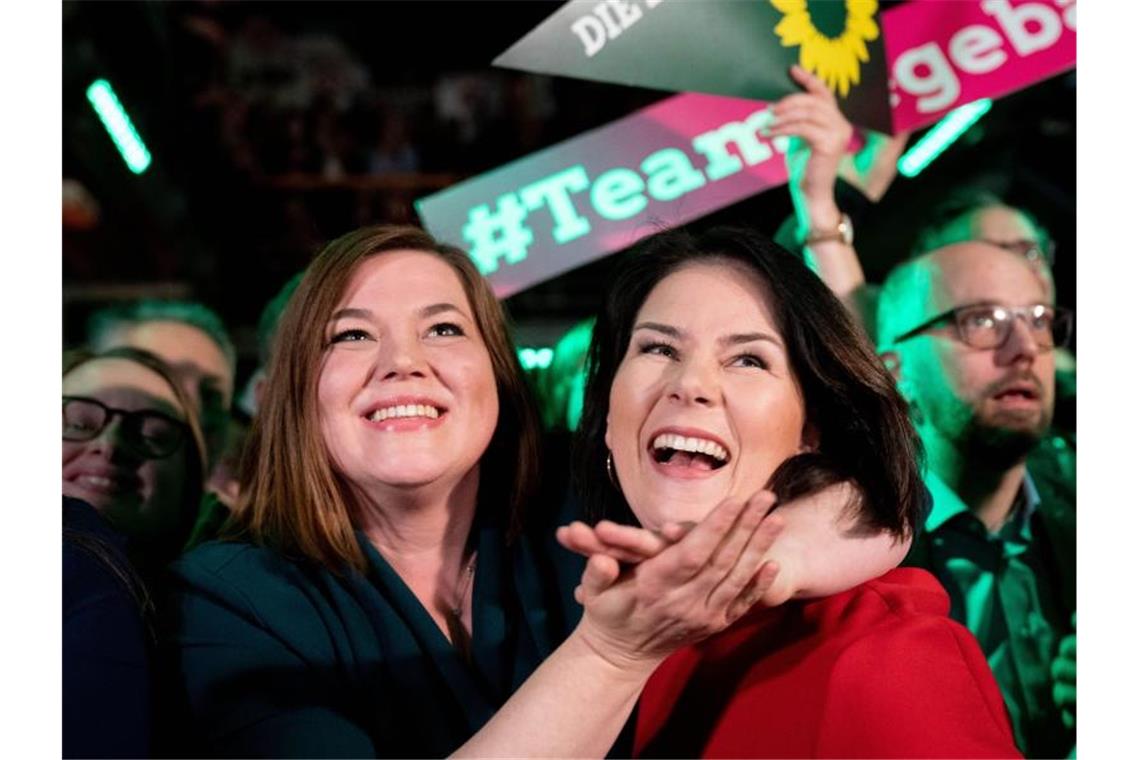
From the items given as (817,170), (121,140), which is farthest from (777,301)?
(121,140)

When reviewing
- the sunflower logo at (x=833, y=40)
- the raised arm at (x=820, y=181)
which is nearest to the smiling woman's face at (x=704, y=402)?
the raised arm at (x=820, y=181)

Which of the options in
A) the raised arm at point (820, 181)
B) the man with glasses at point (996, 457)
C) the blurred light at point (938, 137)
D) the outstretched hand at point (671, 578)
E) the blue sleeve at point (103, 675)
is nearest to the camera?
the outstretched hand at point (671, 578)

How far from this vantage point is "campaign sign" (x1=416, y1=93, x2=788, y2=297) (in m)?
2.12

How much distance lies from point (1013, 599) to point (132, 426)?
4.93 ft

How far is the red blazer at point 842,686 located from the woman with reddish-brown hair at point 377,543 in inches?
8.7

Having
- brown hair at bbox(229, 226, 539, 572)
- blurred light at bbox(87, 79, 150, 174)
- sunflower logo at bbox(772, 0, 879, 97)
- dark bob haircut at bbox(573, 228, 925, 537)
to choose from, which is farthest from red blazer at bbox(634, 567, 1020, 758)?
blurred light at bbox(87, 79, 150, 174)

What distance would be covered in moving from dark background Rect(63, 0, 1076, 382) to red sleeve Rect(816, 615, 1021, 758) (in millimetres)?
802

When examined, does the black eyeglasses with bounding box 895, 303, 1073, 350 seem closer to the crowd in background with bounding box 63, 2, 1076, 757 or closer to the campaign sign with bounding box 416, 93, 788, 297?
the crowd in background with bounding box 63, 2, 1076, 757

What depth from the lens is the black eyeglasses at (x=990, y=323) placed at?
6.81 feet

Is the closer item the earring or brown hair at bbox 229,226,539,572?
brown hair at bbox 229,226,539,572

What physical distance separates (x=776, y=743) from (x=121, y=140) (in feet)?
4.99

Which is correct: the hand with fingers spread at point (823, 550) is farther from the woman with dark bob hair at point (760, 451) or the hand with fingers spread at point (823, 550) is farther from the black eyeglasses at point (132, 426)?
the black eyeglasses at point (132, 426)

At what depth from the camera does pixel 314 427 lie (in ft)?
5.74

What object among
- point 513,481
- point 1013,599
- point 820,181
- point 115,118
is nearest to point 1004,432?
point 1013,599
